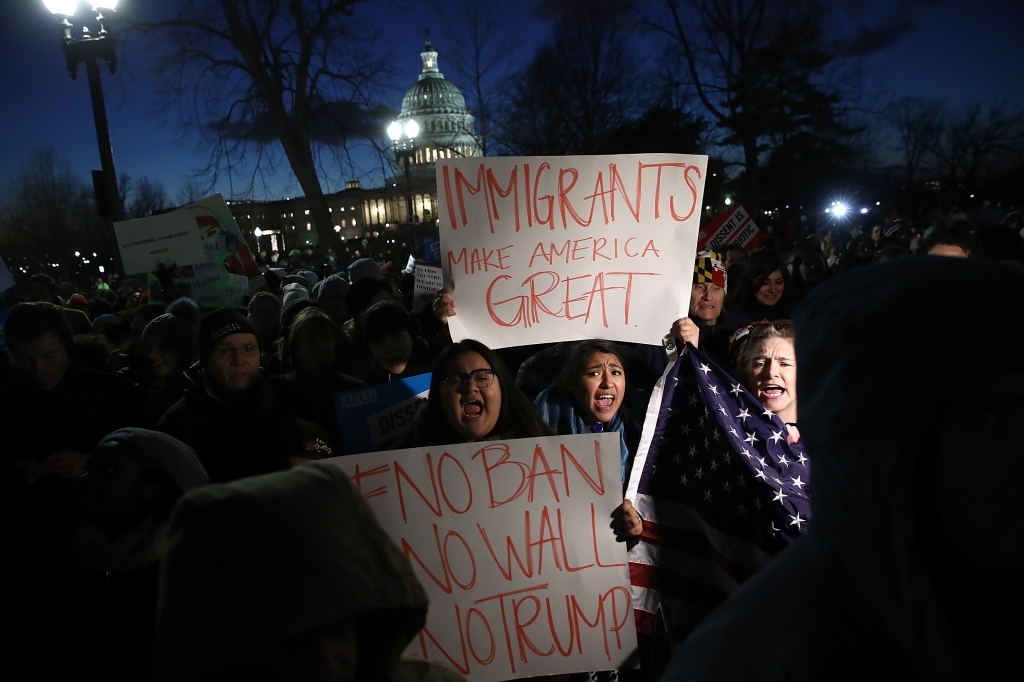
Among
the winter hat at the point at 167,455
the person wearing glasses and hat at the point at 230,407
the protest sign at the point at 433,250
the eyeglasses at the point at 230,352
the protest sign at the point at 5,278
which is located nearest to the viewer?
the winter hat at the point at 167,455

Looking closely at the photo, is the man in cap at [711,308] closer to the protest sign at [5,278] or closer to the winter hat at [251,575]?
the winter hat at [251,575]

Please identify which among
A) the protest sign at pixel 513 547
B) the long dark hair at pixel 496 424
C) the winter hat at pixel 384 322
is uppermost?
the winter hat at pixel 384 322

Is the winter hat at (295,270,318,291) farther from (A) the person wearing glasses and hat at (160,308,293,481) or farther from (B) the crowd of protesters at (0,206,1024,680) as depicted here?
(B) the crowd of protesters at (0,206,1024,680)

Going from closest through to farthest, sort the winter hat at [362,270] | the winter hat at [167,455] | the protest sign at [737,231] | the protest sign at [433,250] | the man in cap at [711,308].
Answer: the winter hat at [167,455] → the man in cap at [711,308] → the winter hat at [362,270] → the protest sign at [737,231] → the protest sign at [433,250]

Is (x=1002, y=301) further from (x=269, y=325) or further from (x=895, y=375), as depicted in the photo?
(x=269, y=325)

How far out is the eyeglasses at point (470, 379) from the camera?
2602mm

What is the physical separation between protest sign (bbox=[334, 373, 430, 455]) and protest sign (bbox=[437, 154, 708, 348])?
41 cm

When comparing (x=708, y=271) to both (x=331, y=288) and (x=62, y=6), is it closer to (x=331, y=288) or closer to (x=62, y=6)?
(x=331, y=288)

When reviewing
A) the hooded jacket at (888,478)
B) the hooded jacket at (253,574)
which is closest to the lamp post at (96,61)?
the hooded jacket at (253,574)

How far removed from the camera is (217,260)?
7.36 meters

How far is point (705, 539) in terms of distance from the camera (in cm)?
236

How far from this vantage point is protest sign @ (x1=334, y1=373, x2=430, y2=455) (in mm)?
2904

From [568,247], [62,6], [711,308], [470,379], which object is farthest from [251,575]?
[62,6]

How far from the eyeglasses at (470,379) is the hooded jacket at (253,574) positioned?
138 centimetres
